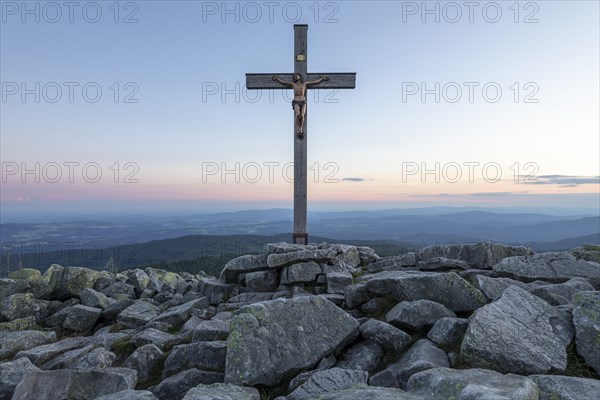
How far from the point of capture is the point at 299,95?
50.7 ft

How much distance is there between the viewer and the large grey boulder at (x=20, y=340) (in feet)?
31.3

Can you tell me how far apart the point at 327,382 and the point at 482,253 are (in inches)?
296

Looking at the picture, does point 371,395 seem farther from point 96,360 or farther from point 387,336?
point 96,360

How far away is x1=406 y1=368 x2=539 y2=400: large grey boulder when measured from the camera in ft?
14.1

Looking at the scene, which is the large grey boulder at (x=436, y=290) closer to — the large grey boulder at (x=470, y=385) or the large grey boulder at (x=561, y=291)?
the large grey boulder at (x=561, y=291)

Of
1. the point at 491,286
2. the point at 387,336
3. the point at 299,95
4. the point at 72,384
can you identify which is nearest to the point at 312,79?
the point at 299,95

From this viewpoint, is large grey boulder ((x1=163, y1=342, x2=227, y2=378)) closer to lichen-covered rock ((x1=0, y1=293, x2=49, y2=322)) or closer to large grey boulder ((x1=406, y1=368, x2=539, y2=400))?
large grey boulder ((x1=406, y1=368, x2=539, y2=400))

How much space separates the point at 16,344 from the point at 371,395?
956 centimetres

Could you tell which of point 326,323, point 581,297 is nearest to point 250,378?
point 326,323

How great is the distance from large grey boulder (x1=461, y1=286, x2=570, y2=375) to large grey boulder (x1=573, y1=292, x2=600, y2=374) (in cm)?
24

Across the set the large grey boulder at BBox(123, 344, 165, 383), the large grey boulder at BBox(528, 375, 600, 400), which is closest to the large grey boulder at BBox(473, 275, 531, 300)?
the large grey boulder at BBox(528, 375, 600, 400)

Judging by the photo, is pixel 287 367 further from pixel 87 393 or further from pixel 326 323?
pixel 87 393

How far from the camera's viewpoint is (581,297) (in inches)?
263

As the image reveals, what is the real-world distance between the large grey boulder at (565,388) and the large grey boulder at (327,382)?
227 cm
